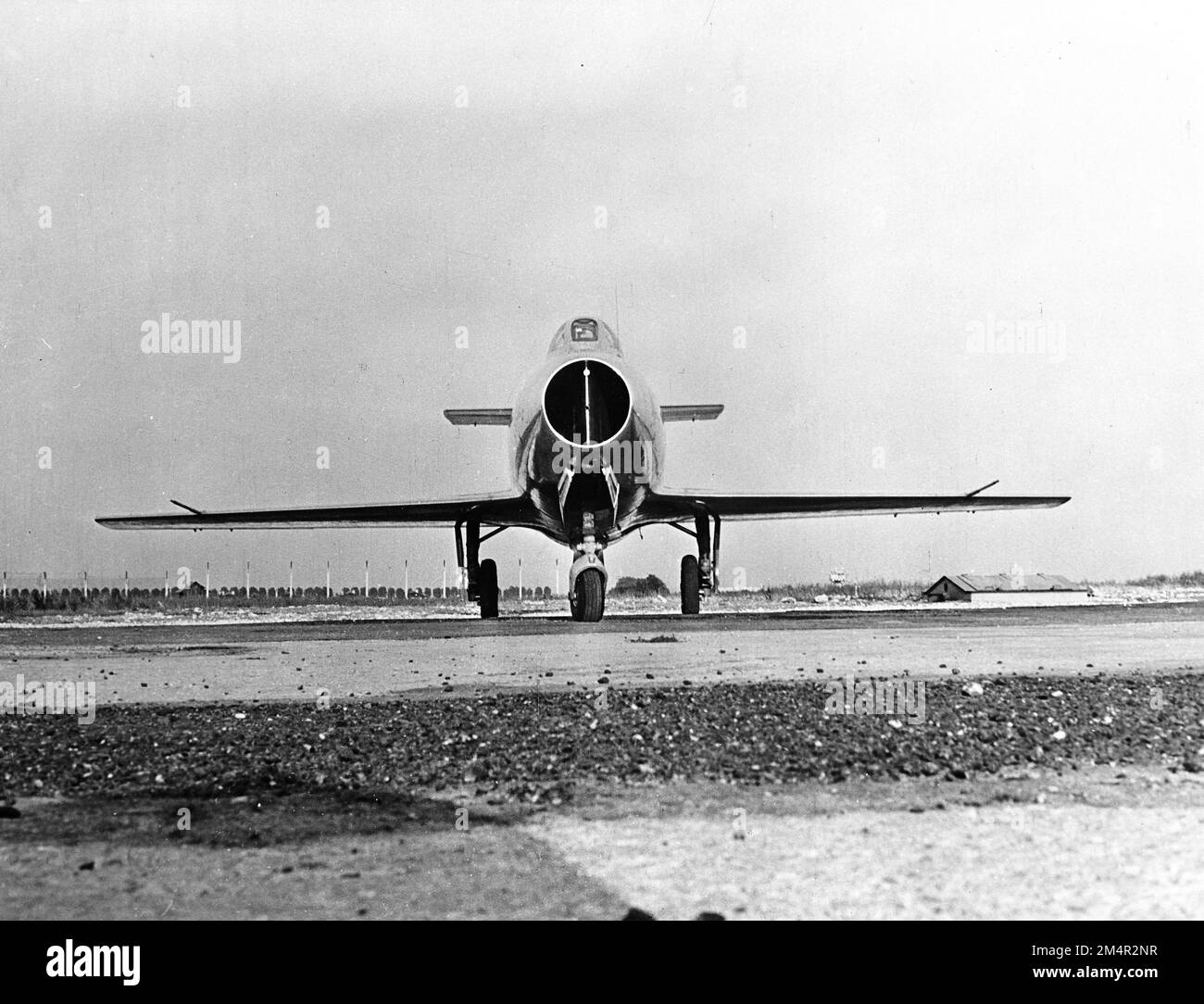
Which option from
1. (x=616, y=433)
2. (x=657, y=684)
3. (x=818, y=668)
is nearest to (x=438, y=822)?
(x=657, y=684)

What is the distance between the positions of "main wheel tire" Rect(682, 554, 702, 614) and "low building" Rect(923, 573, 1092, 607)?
17.0 meters

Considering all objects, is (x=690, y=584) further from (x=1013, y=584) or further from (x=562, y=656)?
(x=1013, y=584)

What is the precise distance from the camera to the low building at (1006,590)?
3756 centimetres

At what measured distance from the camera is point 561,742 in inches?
210

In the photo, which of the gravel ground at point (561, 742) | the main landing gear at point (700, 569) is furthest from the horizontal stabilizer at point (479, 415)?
the gravel ground at point (561, 742)

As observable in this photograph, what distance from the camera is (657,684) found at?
25.7 feet

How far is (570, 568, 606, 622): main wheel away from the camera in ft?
60.5

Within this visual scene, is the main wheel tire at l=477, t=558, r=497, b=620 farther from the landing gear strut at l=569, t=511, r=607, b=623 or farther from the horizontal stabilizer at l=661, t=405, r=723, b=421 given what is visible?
the horizontal stabilizer at l=661, t=405, r=723, b=421

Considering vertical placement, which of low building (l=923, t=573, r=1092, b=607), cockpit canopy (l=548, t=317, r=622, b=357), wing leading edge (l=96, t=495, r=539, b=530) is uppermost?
cockpit canopy (l=548, t=317, r=622, b=357)

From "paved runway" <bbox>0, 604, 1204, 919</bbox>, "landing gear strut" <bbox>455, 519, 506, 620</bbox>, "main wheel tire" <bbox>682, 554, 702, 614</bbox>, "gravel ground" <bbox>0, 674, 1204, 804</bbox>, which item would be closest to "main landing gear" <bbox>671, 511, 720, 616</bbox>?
"main wheel tire" <bbox>682, 554, 702, 614</bbox>

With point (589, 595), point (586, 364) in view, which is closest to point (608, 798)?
point (586, 364)

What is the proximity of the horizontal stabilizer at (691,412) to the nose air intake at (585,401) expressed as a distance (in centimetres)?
1166

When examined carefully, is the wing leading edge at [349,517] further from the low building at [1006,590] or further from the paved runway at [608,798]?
the low building at [1006,590]

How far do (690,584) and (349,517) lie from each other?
910cm
